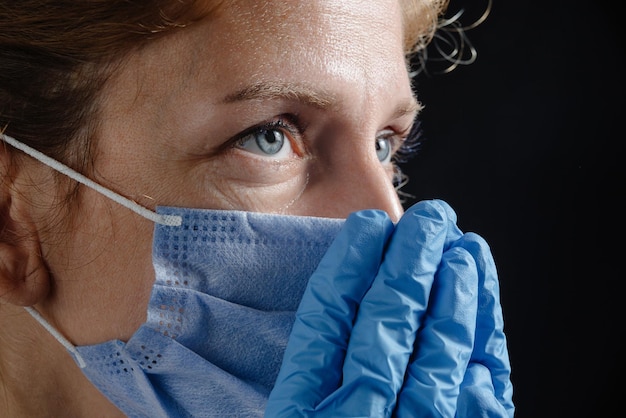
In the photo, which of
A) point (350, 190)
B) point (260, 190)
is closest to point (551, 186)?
point (350, 190)

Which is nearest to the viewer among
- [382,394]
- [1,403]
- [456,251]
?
[382,394]

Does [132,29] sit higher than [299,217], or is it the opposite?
[132,29]

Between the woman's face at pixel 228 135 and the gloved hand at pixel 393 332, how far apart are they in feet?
0.68

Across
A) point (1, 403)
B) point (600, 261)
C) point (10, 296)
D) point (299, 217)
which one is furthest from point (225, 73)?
point (600, 261)

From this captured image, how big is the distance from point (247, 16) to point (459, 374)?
28.1 inches

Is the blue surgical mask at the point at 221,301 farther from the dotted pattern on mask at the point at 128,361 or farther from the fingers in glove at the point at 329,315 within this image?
the fingers in glove at the point at 329,315

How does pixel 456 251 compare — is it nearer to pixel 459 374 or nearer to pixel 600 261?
pixel 459 374

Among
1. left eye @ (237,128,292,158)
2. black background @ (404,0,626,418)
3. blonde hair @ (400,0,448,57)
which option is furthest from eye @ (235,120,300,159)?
black background @ (404,0,626,418)

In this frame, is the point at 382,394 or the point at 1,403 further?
the point at 1,403

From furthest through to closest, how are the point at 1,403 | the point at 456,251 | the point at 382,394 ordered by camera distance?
the point at 1,403 → the point at 456,251 → the point at 382,394

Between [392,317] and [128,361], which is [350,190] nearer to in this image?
[392,317]

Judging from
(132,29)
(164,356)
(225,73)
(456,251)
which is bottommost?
(164,356)

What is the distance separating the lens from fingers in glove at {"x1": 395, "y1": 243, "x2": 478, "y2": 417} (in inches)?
49.6

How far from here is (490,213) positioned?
109 inches
